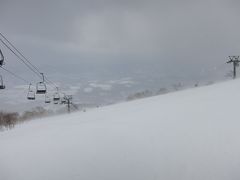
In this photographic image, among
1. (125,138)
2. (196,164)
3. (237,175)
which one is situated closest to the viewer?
(237,175)

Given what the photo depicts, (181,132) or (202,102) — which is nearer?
(181,132)

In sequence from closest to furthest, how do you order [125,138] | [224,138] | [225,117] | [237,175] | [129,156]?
[237,175], [224,138], [129,156], [225,117], [125,138]

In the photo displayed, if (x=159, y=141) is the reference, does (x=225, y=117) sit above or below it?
above

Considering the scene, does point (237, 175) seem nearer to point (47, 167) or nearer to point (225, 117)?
point (225, 117)

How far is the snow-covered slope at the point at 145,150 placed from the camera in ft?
76.3

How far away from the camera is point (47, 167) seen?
2788cm

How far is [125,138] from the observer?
30625 millimetres

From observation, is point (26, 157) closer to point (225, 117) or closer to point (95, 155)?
point (95, 155)

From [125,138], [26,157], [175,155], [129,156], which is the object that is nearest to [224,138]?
[175,155]

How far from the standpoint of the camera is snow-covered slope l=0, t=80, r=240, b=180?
23266 mm

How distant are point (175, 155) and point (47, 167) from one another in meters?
8.88

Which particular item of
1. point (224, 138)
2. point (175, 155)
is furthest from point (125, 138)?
point (224, 138)

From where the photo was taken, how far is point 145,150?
2741 centimetres

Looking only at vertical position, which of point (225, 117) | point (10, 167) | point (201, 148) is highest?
point (225, 117)
